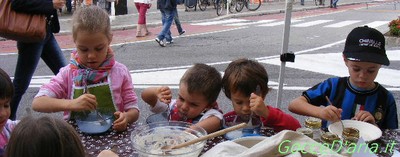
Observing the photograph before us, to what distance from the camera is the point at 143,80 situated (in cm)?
622

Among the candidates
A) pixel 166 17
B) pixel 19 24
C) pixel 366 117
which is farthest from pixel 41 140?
pixel 166 17

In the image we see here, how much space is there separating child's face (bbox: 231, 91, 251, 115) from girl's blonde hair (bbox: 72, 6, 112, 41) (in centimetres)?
73

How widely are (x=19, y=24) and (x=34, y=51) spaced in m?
0.41

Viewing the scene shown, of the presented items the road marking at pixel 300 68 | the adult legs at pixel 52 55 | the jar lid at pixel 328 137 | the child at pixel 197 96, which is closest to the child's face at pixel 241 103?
the child at pixel 197 96

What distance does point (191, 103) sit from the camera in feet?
7.15

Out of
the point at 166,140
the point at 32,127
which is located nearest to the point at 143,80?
the point at 166,140

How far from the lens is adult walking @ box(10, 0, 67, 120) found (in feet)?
11.4

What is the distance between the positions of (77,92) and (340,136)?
1288mm

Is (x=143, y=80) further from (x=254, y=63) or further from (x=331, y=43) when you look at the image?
(x=331, y=43)

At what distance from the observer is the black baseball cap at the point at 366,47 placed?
87.3 inches

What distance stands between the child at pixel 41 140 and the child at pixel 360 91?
54.6 inches

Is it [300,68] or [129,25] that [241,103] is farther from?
[129,25]

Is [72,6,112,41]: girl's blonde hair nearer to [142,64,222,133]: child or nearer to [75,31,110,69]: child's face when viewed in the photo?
[75,31,110,69]: child's face

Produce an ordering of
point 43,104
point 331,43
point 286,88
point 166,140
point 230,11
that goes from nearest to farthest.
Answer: point 166,140 → point 43,104 → point 286,88 → point 331,43 → point 230,11
